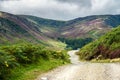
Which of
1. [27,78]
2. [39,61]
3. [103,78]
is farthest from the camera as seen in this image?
[39,61]

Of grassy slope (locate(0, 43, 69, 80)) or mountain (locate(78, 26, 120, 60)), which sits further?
mountain (locate(78, 26, 120, 60))

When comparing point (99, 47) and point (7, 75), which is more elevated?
point (7, 75)

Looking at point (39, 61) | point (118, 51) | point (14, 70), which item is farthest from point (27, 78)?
point (118, 51)

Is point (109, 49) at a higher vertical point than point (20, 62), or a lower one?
lower

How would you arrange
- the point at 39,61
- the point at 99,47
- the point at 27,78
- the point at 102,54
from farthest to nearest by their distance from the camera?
1. the point at 99,47
2. the point at 102,54
3. the point at 39,61
4. the point at 27,78

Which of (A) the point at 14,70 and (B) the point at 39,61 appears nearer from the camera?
(A) the point at 14,70

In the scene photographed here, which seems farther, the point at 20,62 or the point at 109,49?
the point at 109,49

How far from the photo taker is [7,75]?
2689cm

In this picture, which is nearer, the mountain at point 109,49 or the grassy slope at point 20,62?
the grassy slope at point 20,62

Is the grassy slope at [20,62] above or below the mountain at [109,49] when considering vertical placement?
above

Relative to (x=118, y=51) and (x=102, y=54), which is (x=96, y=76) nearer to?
(x=118, y=51)

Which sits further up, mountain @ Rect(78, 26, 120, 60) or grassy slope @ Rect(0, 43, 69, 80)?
grassy slope @ Rect(0, 43, 69, 80)

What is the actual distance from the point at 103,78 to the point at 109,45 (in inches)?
2316

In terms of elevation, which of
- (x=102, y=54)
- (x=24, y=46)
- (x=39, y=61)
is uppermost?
(x=24, y=46)
